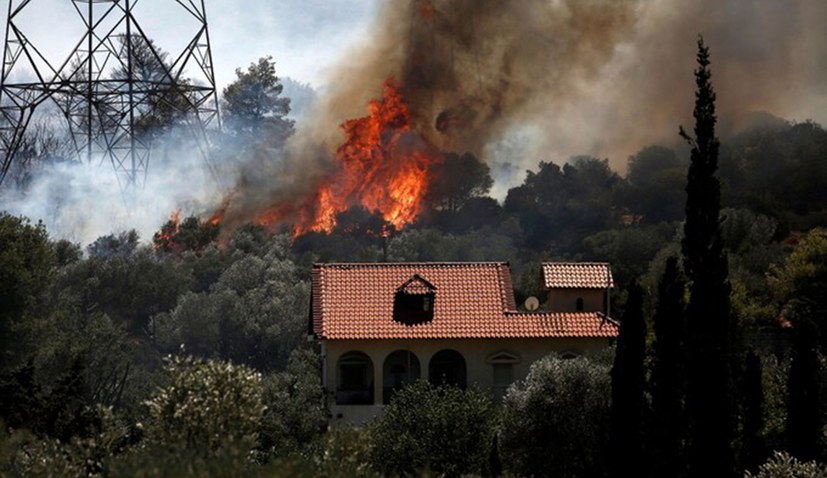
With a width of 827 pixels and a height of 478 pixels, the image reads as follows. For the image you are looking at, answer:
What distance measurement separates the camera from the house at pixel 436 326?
6525cm

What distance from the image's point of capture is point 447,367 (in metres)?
67.8

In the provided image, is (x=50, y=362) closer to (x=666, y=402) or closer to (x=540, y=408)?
(x=540, y=408)

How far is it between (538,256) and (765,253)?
696 inches

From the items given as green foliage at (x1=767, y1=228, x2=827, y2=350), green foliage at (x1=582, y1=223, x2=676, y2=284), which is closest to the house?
green foliage at (x1=767, y1=228, x2=827, y2=350)

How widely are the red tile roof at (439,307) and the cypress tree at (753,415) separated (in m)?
11.6

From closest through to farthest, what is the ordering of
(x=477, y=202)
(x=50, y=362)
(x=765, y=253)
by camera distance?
(x=50, y=362) → (x=765, y=253) → (x=477, y=202)

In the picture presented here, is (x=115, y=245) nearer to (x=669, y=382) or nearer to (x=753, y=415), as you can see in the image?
(x=753, y=415)

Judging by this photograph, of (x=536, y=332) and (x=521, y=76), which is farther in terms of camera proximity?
(x=521, y=76)

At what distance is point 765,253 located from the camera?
9388 cm

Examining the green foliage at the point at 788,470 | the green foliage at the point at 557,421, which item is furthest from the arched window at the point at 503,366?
the green foliage at the point at 788,470

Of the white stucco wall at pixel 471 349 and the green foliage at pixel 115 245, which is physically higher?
the green foliage at pixel 115 245

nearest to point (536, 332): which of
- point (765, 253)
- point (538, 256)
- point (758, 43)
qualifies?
point (765, 253)

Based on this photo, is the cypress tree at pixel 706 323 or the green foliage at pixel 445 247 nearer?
the cypress tree at pixel 706 323

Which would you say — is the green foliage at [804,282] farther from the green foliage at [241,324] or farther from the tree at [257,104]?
the tree at [257,104]
